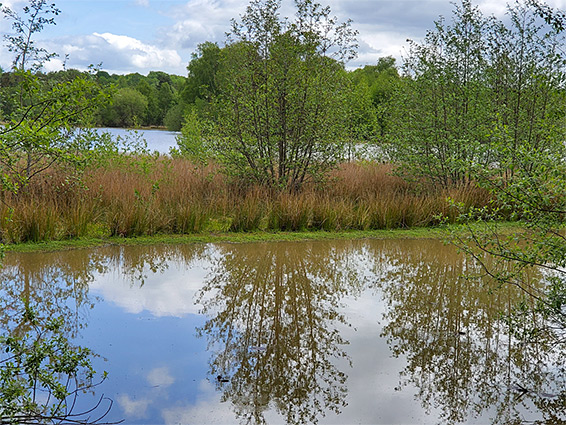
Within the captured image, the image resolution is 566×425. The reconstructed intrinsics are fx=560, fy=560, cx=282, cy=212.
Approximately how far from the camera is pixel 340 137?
1202cm

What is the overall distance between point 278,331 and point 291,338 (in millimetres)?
213

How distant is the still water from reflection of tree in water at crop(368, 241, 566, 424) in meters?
0.02

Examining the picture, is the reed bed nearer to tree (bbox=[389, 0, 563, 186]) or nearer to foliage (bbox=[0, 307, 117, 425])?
tree (bbox=[389, 0, 563, 186])

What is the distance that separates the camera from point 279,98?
38.4 feet

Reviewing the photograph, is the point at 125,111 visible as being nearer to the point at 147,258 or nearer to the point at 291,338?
the point at 147,258

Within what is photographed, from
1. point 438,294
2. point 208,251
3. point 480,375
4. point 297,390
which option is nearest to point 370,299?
point 438,294

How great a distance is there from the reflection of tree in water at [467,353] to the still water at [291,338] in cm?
2

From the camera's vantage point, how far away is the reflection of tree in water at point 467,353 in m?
4.11

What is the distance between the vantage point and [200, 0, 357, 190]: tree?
38.0 feet

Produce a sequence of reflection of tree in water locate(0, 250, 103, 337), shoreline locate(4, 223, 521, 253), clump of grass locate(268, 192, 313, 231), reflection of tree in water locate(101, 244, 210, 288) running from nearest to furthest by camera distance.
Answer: reflection of tree in water locate(0, 250, 103, 337), reflection of tree in water locate(101, 244, 210, 288), shoreline locate(4, 223, 521, 253), clump of grass locate(268, 192, 313, 231)

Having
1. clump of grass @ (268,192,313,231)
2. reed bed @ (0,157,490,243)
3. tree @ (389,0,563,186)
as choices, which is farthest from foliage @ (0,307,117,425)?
tree @ (389,0,563,186)

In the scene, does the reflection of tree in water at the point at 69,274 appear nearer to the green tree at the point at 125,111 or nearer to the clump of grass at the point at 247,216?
the clump of grass at the point at 247,216

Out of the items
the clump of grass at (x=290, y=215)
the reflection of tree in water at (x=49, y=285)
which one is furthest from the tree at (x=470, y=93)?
the reflection of tree in water at (x=49, y=285)

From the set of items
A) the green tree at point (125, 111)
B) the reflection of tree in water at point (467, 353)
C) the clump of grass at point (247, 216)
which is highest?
the green tree at point (125, 111)
